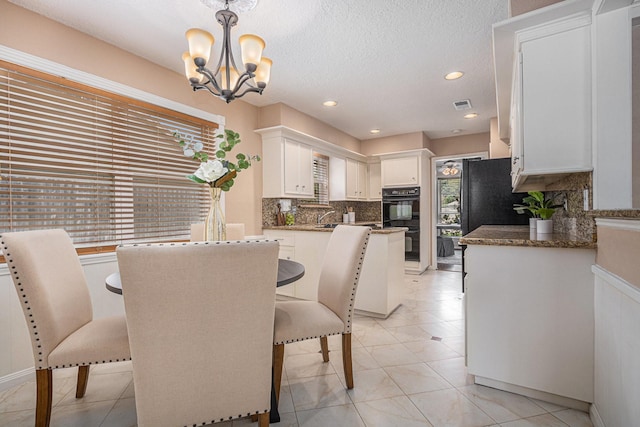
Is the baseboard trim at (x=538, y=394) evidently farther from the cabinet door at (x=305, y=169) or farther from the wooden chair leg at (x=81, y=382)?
the cabinet door at (x=305, y=169)

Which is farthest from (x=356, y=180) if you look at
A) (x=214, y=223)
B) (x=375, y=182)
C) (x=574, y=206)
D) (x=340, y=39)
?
(x=214, y=223)

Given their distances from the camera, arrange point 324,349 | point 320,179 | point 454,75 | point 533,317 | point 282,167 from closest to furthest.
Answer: point 533,317 → point 324,349 → point 454,75 → point 282,167 → point 320,179

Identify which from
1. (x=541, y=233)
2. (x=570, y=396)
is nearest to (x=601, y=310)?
(x=570, y=396)

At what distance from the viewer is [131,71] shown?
104 inches

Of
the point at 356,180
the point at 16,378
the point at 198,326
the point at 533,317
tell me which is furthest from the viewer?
the point at 356,180

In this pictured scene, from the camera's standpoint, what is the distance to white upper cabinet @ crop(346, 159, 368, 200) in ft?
18.0

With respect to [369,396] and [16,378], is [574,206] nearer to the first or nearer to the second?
[369,396]

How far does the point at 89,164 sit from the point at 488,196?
4273 mm

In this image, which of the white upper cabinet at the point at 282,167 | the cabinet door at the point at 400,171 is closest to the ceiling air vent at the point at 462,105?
the cabinet door at the point at 400,171

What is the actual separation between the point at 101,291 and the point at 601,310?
10.6 feet

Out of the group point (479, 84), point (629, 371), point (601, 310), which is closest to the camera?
point (629, 371)

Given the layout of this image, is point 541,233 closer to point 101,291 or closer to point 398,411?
point 398,411

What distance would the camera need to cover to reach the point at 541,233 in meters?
2.37

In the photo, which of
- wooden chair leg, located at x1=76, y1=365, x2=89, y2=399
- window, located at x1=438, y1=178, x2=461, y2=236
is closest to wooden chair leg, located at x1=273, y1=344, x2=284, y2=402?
wooden chair leg, located at x1=76, y1=365, x2=89, y2=399
